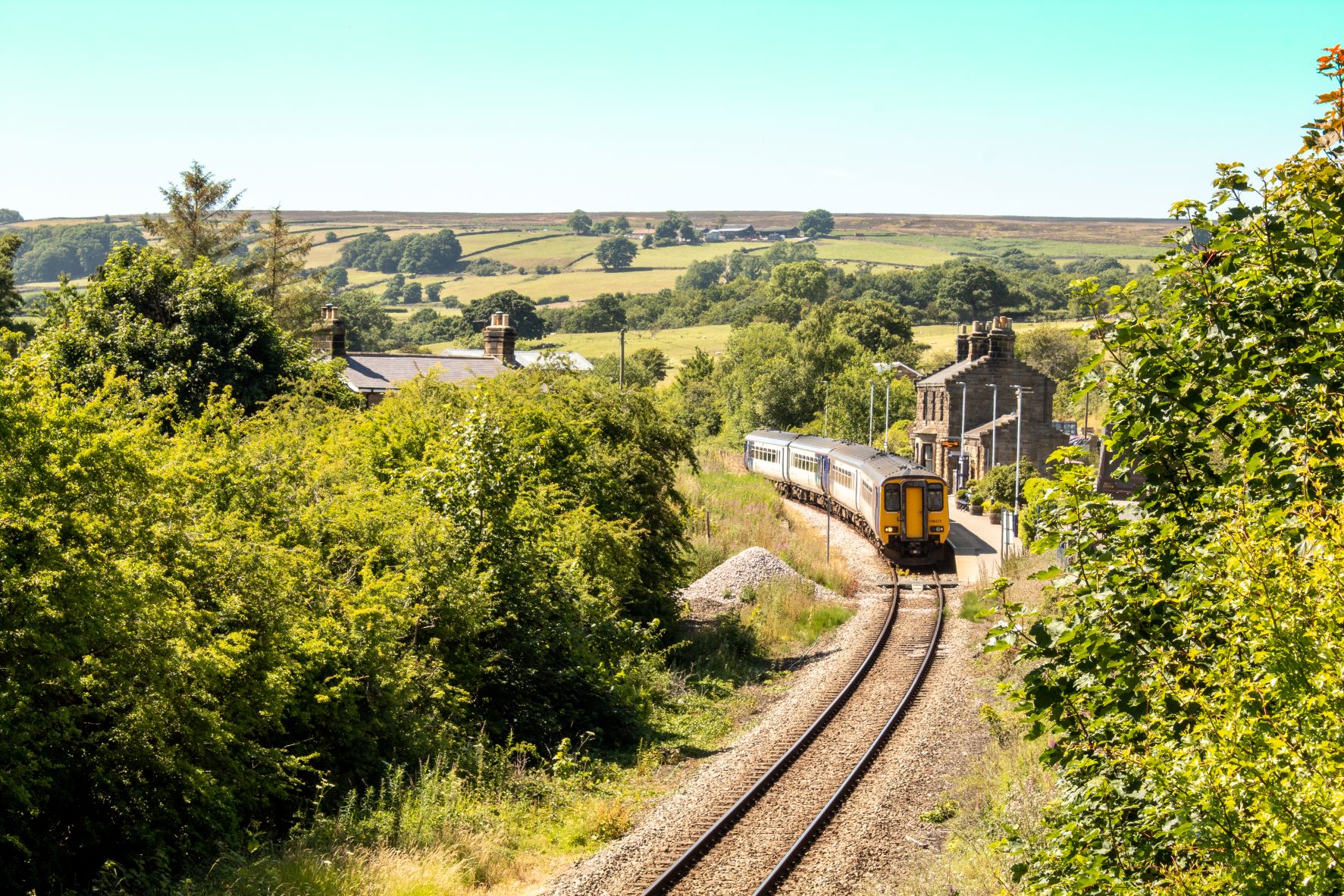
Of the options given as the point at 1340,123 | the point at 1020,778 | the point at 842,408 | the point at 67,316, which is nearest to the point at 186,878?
the point at 1020,778

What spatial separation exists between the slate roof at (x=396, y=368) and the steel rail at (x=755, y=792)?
20.2m

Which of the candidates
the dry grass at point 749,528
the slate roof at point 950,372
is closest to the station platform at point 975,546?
the dry grass at point 749,528

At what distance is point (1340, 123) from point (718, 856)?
9.58 m

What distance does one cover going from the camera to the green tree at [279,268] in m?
57.6

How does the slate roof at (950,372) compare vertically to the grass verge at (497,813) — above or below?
above

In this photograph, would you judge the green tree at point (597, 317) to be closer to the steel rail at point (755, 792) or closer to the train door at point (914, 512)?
Answer: the train door at point (914, 512)

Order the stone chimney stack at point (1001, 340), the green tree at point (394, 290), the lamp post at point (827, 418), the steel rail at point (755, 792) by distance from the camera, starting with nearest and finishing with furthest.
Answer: the steel rail at point (755, 792) < the stone chimney stack at point (1001, 340) < the lamp post at point (827, 418) < the green tree at point (394, 290)

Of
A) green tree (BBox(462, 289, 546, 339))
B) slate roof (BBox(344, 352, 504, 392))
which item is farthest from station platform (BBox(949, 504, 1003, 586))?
green tree (BBox(462, 289, 546, 339))

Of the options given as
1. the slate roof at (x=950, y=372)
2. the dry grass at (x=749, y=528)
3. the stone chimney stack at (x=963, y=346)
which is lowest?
the dry grass at (x=749, y=528)

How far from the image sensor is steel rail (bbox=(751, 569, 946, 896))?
496 inches

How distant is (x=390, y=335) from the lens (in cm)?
11800

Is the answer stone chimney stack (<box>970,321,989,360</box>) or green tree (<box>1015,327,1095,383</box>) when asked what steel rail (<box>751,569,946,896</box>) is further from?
green tree (<box>1015,327,1095,383</box>)

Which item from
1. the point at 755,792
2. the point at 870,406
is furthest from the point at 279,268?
the point at 755,792

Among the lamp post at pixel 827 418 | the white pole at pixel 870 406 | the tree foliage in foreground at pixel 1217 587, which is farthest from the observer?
the lamp post at pixel 827 418
